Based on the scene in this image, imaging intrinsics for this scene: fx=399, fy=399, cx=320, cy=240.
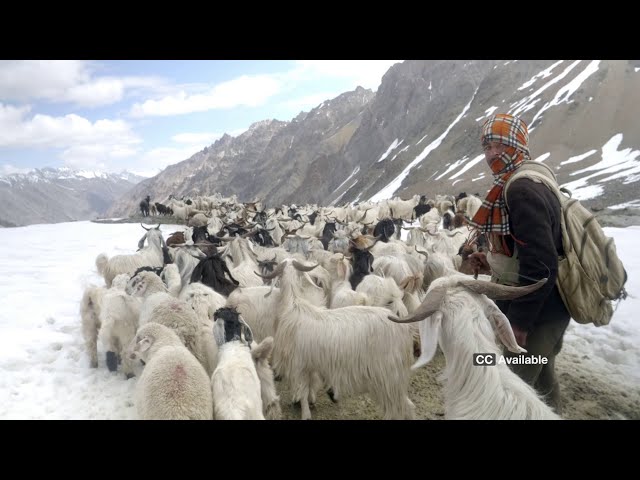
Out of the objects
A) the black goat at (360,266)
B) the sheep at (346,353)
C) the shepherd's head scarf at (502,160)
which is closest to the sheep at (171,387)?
the sheep at (346,353)

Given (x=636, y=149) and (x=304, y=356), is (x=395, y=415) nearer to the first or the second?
(x=304, y=356)

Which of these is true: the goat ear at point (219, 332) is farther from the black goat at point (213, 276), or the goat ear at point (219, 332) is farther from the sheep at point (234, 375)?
the black goat at point (213, 276)

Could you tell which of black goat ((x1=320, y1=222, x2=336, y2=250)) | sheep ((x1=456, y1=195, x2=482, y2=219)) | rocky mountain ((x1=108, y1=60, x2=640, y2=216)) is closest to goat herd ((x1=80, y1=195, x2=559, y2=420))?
black goat ((x1=320, y1=222, x2=336, y2=250))

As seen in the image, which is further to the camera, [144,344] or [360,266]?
[360,266]

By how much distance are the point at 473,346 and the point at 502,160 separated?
146 cm

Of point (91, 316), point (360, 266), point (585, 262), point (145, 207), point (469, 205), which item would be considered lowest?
point (91, 316)

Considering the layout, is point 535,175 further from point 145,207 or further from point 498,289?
point 145,207

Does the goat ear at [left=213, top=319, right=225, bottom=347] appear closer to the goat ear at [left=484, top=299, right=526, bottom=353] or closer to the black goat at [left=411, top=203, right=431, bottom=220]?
the goat ear at [left=484, top=299, right=526, bottom=353]

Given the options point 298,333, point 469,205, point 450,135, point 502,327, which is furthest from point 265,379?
point 450,135

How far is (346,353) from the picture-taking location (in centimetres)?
422

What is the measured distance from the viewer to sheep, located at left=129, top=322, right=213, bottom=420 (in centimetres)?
289

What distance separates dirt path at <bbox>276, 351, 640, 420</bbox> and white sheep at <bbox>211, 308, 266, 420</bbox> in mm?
1418

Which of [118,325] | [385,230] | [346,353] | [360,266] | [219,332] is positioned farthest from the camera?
[385,230]
